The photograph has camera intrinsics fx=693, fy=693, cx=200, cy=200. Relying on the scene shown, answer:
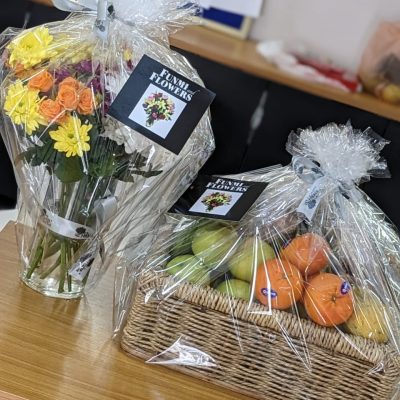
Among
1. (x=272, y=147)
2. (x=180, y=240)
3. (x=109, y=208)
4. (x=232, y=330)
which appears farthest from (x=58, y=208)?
(x=272, y=147)

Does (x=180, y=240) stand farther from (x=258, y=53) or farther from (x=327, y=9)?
(x=327, y=9)

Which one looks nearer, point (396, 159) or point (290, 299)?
point (290, 299)

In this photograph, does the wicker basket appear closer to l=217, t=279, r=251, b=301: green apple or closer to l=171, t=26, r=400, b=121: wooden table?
l=217, t=279, r=251, b=301: green apple

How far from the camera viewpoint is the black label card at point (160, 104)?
938 millimetres

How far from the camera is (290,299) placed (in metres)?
0.92

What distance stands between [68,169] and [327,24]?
1.70 m

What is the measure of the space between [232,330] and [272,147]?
1.33 m

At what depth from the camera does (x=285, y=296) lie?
0.92 meters

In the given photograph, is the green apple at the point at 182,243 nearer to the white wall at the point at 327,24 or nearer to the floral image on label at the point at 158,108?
the floral image on label at the point at 158,108

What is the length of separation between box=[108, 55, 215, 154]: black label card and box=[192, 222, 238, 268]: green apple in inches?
4.9

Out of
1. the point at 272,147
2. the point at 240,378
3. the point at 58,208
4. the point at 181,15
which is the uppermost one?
the point at 181,15

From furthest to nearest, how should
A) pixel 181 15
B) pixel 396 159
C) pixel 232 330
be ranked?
pixel 396 159 → pixel 181 15 → pixel 232 330

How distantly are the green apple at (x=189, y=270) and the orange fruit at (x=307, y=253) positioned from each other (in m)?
0.12

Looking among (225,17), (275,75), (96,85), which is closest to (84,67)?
(96,85)
